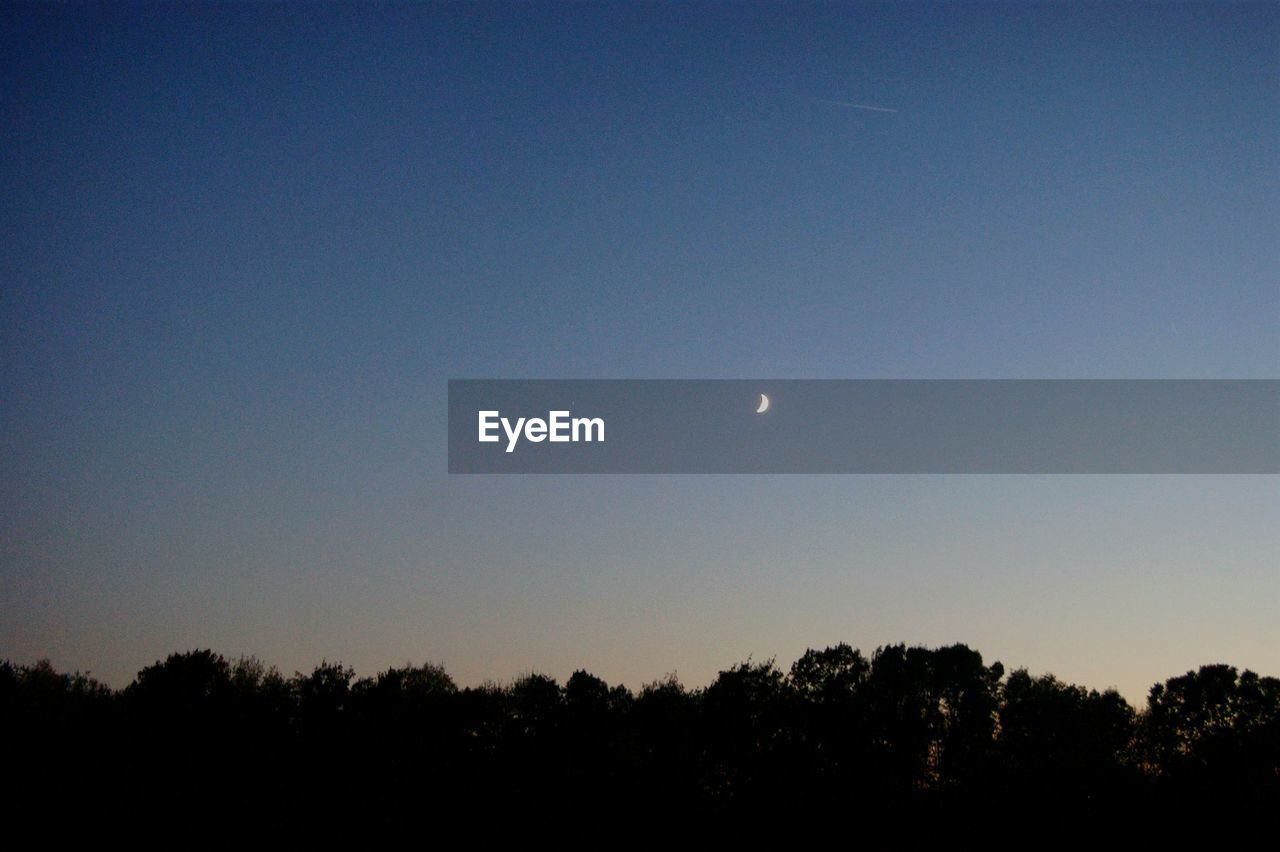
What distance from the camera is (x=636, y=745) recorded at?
83.0 meters

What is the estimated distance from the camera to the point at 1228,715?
8569cm

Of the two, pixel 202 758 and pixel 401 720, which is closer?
pixel 202 758

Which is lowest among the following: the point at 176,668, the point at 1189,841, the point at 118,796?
the point at 1189,841

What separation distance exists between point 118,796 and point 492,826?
84.0 ft

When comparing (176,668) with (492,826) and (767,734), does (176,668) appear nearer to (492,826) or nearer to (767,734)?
(492,826)

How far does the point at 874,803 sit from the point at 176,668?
5857 cm

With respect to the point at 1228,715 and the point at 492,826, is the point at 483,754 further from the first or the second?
the point at 1228,715

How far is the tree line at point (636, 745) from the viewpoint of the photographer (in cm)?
7506

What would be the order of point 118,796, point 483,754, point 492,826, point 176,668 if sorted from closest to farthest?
point 118,796 < point 492,826 < point 483,754 < point 176,668

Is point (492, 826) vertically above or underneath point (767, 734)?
underneath

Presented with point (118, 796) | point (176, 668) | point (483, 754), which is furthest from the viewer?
point (176, 668)

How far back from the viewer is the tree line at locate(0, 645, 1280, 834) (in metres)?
75.1

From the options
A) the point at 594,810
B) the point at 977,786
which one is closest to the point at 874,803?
the point at 977,786

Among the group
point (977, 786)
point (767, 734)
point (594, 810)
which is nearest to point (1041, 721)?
point (977, 786)
